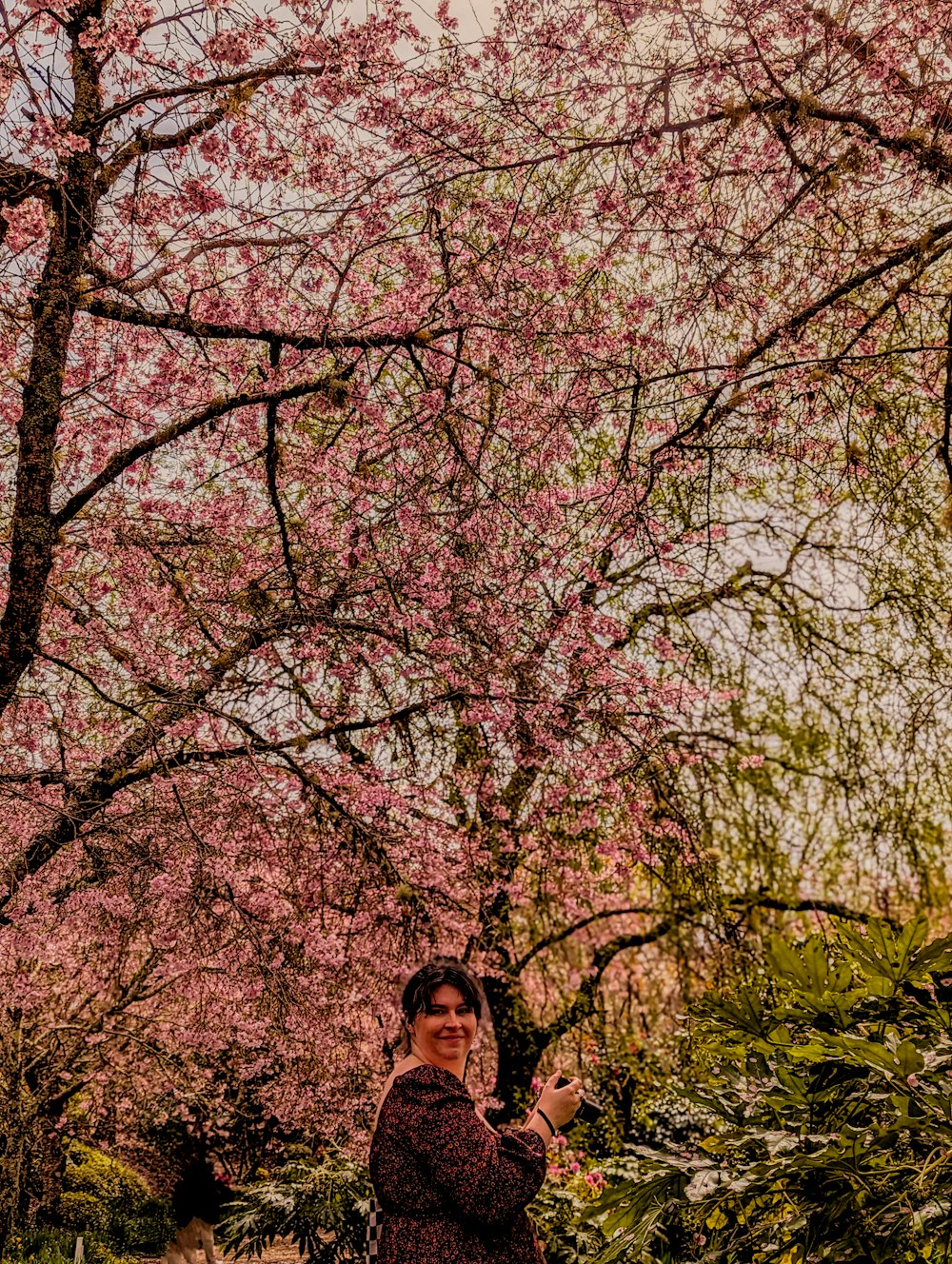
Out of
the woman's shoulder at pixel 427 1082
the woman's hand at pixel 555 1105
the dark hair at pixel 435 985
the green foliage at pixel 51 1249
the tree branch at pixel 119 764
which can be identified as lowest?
the green foliage at pixel 51 1249

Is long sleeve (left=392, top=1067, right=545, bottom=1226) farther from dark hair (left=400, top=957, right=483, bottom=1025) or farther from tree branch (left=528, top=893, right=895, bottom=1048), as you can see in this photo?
tree branch (left=528, top=893, right=895, bottom=1048)

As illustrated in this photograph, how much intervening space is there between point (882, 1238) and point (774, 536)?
6873mm

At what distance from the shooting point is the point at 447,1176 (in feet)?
7.49

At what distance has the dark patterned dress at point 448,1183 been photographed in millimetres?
2277

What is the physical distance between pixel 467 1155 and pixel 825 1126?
0.74 meters

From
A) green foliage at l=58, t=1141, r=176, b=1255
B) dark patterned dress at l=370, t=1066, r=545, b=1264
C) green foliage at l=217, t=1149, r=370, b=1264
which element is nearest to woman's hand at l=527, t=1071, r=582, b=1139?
dark patterned dress at l=370, t=1066, r=545, b=1264

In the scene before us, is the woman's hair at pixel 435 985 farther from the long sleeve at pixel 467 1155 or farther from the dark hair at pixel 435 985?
the long sleeve at pixel 467 1155

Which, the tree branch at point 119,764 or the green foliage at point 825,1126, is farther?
the tree branch at point 119,764

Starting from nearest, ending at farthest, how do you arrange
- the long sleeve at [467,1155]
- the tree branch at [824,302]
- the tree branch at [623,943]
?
the long sleeve at [467,1155] < the tree branch at [824,302] < the tree branch at [623,943]

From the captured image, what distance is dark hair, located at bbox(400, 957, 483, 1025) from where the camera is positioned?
2576 millimetres

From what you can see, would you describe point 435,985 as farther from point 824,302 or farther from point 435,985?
point 824,302

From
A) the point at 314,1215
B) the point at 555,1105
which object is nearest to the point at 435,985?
the point at 555,1105

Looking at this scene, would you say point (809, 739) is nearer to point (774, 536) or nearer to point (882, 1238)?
point (774, 536)

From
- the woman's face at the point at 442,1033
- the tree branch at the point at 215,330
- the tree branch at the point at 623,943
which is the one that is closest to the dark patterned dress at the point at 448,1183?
the woman's face at the point at 442,1033
